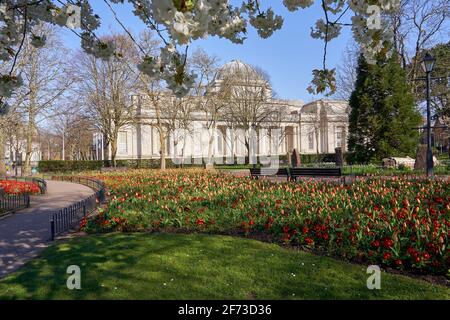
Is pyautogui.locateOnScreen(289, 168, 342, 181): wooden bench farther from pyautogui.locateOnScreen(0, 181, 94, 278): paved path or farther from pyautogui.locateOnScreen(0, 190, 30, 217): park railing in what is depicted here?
pyautogui.locateOnScreen(0, 190, 30, 217): park railing

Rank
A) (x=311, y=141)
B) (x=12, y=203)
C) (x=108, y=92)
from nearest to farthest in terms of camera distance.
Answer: (x=12, y=203) → (x=108, y=92) → (x=311, y=141)

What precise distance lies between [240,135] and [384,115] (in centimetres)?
3139

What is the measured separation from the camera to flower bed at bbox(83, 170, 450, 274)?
505 centimetres

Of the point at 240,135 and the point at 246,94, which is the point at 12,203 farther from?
the point at 240,135

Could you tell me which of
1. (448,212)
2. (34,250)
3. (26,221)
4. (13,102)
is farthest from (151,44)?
(448,212)

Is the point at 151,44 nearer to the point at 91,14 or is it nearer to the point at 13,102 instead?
the point at 13,102

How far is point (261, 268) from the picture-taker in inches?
191

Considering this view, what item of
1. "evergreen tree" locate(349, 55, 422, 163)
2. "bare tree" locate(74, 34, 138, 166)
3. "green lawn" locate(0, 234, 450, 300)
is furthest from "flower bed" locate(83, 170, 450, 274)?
"bare tree" locate(74, 34, 138, 166)

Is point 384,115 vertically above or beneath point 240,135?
beneath

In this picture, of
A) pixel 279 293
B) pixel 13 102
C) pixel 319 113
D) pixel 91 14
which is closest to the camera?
pixel 279 293

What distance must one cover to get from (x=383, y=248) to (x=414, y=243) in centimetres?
42

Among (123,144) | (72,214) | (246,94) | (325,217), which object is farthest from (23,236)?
(123,144)

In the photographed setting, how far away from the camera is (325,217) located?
21.6ft

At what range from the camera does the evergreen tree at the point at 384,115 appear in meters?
23.0
